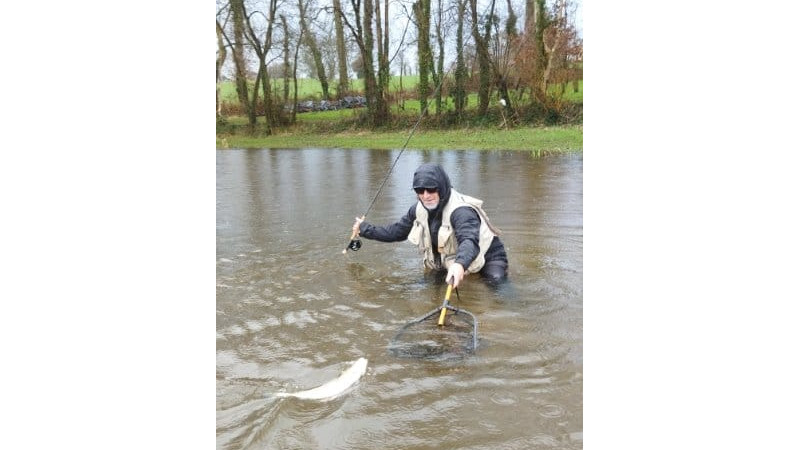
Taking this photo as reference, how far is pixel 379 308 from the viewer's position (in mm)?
4262

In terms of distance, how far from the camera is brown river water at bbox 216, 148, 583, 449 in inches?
113

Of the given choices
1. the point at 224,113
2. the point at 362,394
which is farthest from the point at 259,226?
the point at 362,394

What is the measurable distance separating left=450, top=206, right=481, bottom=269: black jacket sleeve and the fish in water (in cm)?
115

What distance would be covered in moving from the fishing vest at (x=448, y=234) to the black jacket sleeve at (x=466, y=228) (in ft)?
0.16

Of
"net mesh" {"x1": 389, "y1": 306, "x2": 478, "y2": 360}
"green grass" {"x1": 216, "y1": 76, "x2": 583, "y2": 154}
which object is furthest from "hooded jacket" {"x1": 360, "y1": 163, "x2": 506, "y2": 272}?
"green grass" {"x1": 216, "y1": 76, "x2": 583, "y2": 154}

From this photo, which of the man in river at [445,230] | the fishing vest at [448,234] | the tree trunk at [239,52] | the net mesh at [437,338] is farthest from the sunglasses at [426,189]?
the tree trunk at [239,52]

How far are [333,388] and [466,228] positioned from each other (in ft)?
5.33
